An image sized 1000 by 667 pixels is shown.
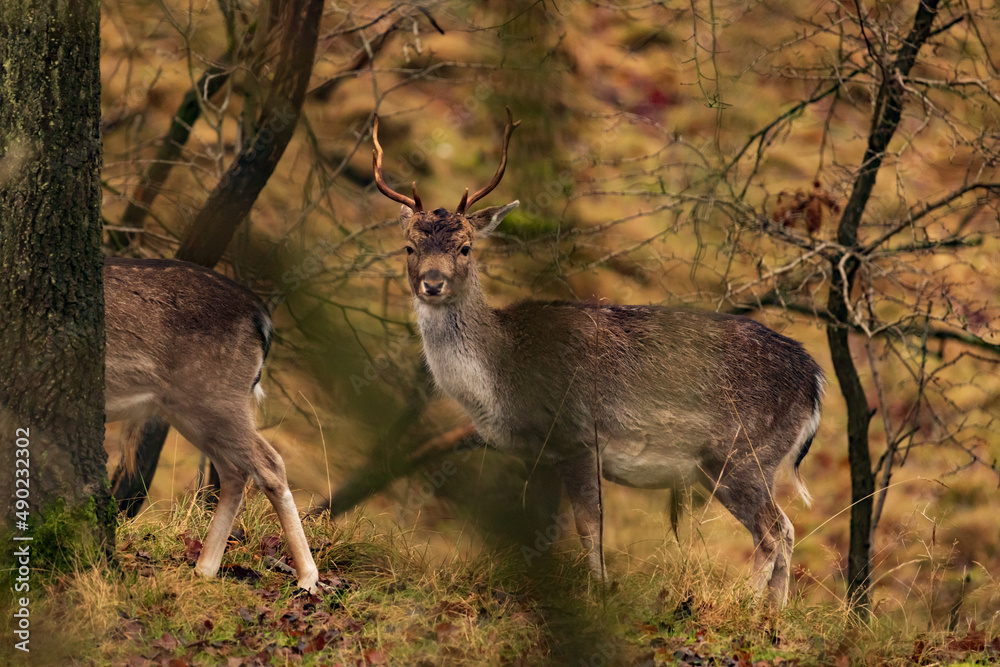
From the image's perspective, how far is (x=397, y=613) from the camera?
17.3 feet

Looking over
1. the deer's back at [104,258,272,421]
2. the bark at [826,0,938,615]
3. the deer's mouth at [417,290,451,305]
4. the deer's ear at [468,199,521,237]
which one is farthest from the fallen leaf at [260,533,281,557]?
the bark at [826,0,938,615]

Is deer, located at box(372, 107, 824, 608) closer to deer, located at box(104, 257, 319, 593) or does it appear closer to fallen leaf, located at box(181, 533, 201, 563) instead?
deer, located at box(104, 257, 319, 593)

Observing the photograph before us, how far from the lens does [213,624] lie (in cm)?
500

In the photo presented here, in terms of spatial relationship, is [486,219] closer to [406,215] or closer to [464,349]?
[406,215]

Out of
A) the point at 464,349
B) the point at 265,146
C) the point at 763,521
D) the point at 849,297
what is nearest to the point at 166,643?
the point at 464,349

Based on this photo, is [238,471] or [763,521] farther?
[763,521]

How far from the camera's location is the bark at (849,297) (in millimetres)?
8859

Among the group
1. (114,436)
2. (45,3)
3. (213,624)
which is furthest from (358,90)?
(213,624)

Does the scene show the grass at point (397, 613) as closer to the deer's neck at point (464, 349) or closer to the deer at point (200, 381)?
the deer at point (200, 381)

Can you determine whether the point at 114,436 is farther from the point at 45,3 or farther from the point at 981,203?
the point at 981,203

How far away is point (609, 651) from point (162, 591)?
2.29m

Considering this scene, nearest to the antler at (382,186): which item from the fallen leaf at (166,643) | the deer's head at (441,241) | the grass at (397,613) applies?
the deer's head at (441,241)

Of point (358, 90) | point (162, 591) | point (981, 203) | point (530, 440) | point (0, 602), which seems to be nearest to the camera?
point (0, 602)

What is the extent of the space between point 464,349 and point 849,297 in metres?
4.03
